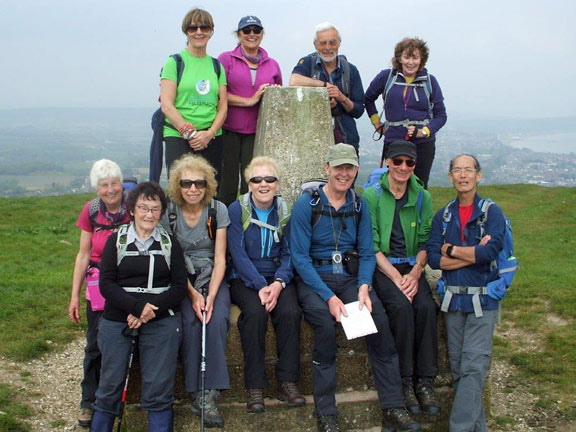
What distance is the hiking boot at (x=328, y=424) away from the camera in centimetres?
573

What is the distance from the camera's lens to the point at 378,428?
6348 mm

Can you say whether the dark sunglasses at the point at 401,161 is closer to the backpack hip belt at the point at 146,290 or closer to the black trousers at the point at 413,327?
the black trousers at the point at 413,327

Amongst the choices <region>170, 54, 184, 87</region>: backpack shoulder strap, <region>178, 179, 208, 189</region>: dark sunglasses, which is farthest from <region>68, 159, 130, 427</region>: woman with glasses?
<region>170, 54, 184, 87</region>: backpack shoulder strap

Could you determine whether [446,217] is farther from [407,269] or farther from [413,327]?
[413,327]

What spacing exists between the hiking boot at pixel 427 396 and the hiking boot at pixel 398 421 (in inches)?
12.8

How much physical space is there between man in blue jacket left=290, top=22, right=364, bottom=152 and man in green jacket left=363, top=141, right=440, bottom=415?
181 centimetres

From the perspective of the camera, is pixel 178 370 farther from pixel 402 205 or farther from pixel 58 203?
pixel 58 203

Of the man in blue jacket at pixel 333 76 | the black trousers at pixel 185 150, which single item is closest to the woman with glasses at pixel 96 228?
the black trousers at pixel 185 150

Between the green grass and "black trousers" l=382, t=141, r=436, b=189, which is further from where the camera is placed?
"black trousers" l=382, t=141, r=436, b=189

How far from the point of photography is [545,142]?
155m

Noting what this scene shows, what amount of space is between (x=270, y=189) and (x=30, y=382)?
4148 millimetres

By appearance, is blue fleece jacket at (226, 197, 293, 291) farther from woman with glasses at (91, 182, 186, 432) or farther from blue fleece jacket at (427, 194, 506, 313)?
blue fleece jacket at (427, 194, 506, 313)

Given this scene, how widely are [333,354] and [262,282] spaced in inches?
40.6

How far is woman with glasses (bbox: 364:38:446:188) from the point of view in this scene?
7617mm
